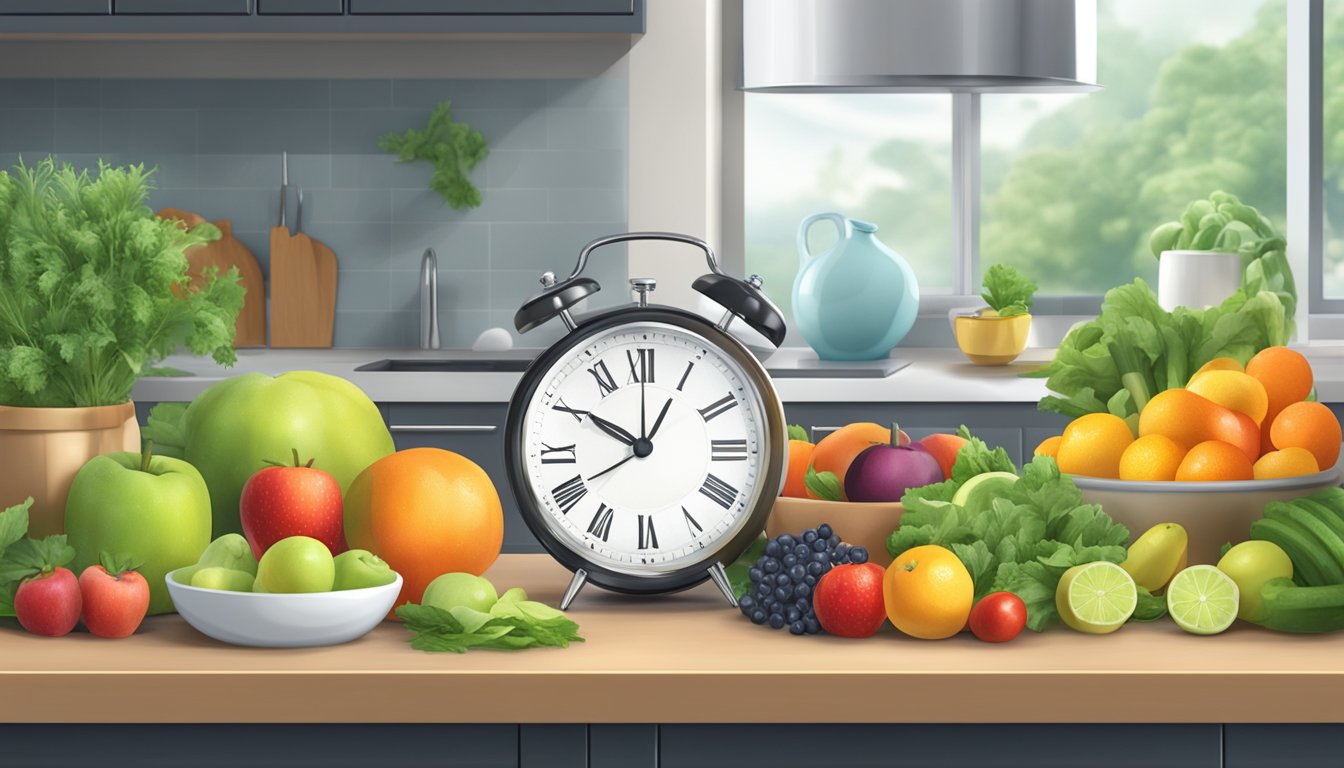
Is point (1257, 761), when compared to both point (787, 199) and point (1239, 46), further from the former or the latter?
point (1239, 46)

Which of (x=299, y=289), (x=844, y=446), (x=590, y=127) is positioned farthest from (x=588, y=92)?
(x=844, y=446)

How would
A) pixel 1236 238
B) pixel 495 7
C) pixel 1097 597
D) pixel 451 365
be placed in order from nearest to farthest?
1. pixel 1097 597
2. pixel 495 7
3. pixel 451 365
4. pixel 1236 238

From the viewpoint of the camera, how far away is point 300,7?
330 centimetres

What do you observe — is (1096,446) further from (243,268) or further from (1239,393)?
(243,268)

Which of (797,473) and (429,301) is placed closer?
(797,473)

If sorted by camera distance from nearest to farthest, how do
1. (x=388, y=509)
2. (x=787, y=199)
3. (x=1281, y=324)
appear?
1. (x=388, y=509)
2. (x=1281, y=324)
3. (x=787, y=199)

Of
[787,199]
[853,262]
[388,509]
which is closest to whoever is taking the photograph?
[388,509]

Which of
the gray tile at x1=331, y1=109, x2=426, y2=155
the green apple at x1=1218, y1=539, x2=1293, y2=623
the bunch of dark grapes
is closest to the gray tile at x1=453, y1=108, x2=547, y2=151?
the gray tile at x1=331, y1=109, x2=426, y2=155

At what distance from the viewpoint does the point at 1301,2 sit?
386 cm

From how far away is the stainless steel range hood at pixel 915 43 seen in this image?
3131 mm

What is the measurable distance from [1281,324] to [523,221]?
2.54 m

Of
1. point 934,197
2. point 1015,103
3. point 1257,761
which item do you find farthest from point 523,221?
point 1257,761

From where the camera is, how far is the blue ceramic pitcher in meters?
3.35

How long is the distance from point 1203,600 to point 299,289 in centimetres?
290
